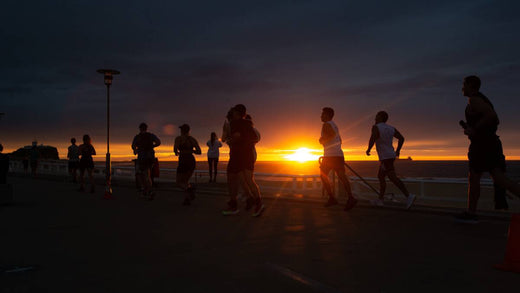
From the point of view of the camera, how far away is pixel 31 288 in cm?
391

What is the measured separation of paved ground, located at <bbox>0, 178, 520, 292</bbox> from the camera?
403 centimetres

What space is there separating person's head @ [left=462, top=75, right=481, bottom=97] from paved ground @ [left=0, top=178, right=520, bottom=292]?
6.76 feet

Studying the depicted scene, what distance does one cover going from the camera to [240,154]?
29.8ft

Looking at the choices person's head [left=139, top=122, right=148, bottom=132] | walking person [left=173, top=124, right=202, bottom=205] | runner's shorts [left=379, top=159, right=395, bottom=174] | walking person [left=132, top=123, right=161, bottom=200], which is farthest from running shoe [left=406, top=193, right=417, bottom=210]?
person's head [left=139, top=122, right=148, bottom=132]

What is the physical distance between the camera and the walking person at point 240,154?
902 cm

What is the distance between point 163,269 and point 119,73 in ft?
42.1

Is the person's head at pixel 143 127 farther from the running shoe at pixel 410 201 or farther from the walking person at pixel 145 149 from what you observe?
the running shoe at pixel 410 201

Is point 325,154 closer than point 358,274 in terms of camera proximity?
No

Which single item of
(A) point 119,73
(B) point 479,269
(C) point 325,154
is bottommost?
(B) point 479,269

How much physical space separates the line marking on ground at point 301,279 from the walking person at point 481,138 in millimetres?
3776

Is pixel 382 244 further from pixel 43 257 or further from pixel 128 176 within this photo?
pixel 128 176

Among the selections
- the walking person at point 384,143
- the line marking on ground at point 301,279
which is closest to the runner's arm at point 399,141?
the walking person at point 384,143

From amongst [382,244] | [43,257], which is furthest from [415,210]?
[43,257]

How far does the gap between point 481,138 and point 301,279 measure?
168 inches
